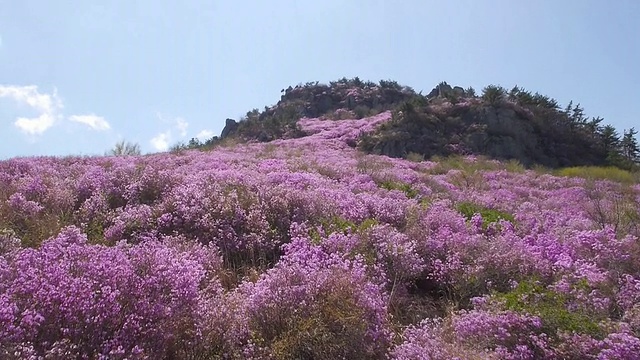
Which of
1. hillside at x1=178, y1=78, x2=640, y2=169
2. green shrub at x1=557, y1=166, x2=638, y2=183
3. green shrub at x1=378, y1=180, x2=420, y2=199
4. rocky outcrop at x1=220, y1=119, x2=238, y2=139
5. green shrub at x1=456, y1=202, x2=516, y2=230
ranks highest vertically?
rocky outcrop at x1=220, y1=119, x2=238, y2=139

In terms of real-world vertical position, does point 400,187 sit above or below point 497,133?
below

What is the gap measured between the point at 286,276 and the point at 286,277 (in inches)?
0.4

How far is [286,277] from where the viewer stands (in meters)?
4.06

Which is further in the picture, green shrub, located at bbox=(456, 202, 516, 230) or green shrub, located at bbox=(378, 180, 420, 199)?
green shrub, located at bbox=(378, 180, 420, 199)

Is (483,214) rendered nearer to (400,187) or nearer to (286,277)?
(400,187)

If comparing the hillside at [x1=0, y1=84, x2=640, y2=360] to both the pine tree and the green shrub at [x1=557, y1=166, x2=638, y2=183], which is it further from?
the pine tree

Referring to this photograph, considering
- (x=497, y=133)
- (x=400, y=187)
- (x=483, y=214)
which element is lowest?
(x=483, y=214)

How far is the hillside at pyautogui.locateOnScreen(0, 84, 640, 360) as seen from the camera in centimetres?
334

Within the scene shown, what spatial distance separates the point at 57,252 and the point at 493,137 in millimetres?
30354

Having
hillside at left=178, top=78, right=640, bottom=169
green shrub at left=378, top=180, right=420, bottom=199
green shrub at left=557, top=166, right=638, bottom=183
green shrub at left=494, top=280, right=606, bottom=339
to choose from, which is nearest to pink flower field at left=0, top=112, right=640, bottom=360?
green shrub at left=494, top=280, right=606, bottom=339

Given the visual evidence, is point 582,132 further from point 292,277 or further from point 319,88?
point 292,277

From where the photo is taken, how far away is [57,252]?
3.87 metres

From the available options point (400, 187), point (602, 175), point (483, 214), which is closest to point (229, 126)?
point (602, 175)

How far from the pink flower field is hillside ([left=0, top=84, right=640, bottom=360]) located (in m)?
0.02
